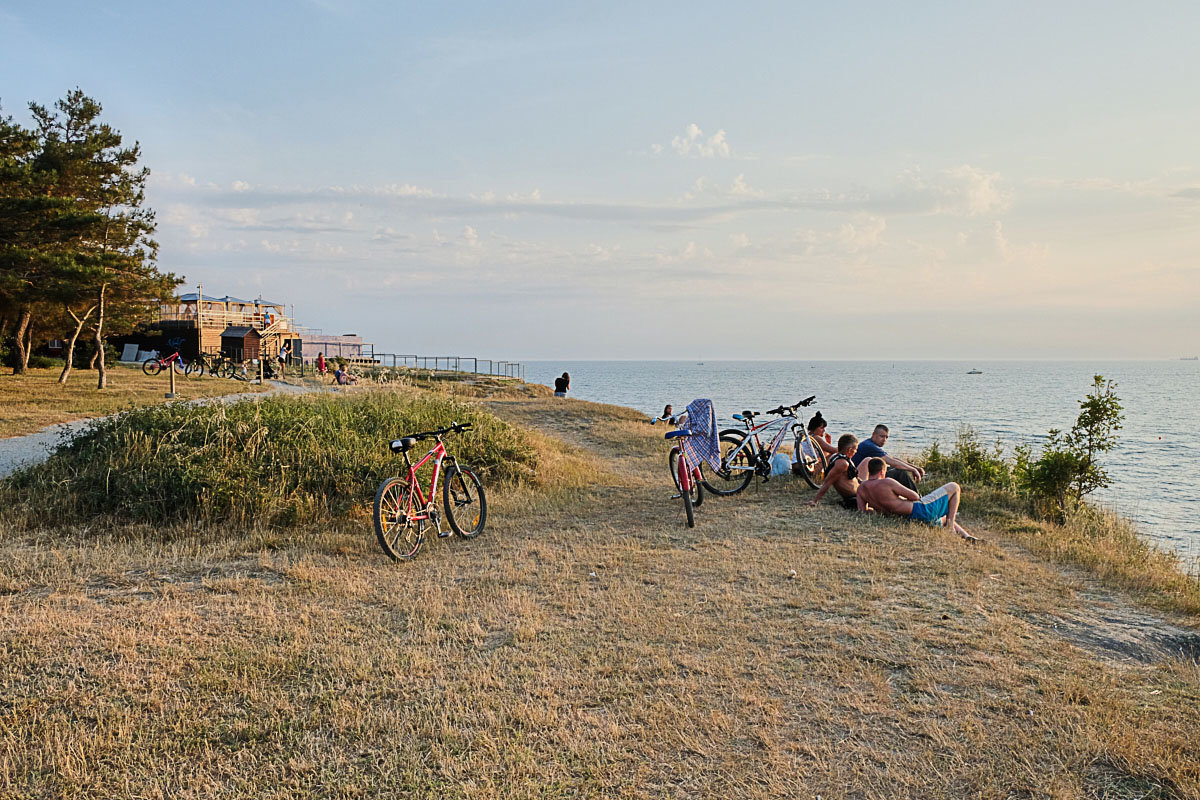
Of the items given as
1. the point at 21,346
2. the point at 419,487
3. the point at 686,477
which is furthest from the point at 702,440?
the point at 21,346

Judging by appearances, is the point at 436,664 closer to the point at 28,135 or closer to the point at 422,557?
the point at 422,557

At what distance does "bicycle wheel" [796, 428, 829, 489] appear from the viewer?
10.8 meters

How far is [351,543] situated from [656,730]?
4.53 meters

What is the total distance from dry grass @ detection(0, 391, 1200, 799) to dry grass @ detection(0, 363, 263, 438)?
6.03 m

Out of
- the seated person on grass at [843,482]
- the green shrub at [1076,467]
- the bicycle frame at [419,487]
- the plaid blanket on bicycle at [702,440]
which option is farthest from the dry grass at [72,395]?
the green shrub at [1076,467]

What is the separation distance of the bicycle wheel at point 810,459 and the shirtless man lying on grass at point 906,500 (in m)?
1.59

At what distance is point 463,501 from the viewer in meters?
8.03

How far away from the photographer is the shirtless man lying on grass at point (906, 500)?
827 centimetres

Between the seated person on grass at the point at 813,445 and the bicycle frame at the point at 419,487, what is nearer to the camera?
the bicycle frame at the point at 419,487

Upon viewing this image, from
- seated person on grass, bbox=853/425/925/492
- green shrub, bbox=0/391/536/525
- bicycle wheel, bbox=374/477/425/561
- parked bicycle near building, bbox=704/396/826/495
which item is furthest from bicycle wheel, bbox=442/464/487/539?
seated person on grass, bbox=853/425/925/492

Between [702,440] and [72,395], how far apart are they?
1909 cm

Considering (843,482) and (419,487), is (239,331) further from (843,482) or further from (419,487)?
→ (843,482)

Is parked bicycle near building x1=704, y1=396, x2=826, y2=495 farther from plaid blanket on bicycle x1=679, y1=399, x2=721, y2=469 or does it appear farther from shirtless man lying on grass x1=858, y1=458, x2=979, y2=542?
shirtless man lying on grass x1=858, y1=458, x2=979, y2=542

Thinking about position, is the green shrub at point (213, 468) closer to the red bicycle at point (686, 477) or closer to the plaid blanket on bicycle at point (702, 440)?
the red bicycle at point (686, 477)
